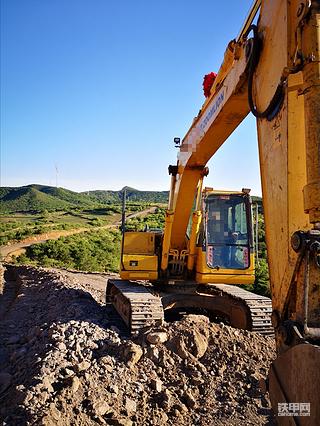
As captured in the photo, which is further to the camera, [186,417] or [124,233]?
[124,233]

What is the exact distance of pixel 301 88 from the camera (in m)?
3.05

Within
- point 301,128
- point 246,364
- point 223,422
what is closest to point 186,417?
point 223,422

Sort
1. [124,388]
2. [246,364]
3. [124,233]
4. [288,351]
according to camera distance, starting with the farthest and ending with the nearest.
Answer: [124,233]
[246,364]
[124,388]
[288,351]

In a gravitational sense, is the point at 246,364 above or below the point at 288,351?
below

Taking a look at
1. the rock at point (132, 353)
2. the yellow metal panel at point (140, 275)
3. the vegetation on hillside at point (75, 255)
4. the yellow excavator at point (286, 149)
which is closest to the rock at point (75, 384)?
the rock at point (132, 353)

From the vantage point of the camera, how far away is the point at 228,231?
830cm

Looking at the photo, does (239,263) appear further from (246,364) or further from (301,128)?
(301,128)

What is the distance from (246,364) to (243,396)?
721 mm

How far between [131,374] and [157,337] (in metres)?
0.83

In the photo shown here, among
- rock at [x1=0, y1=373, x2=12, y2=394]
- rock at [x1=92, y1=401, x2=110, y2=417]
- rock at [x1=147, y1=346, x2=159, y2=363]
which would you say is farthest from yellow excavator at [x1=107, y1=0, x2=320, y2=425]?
rock at [x1=0, y1=373, x2=12, y2=394]

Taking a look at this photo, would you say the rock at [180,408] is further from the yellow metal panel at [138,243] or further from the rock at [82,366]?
the yellow metal panel at [138,243]

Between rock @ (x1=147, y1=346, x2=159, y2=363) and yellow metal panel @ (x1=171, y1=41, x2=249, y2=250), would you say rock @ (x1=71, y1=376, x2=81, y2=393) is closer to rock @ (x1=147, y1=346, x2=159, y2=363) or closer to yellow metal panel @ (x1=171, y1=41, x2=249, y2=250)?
rock @ (x1=147, y1=346, x2=159, y2=363)

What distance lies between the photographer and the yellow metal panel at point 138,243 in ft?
30.3

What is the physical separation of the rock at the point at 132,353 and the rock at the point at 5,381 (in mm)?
1613
